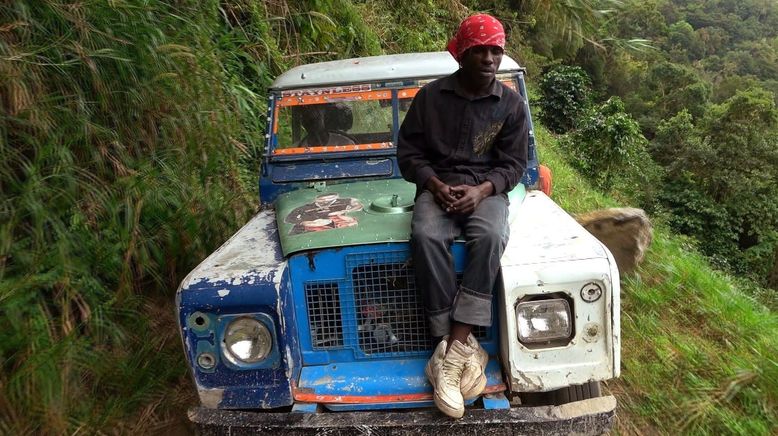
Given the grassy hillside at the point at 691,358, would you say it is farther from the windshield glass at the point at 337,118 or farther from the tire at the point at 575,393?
the windshield glass at the point at 337,118

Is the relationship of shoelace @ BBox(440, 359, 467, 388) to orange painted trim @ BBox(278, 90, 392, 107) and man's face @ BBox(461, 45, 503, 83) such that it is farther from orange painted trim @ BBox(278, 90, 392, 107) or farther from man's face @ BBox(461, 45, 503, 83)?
orange painted trim @ BBox(278, 90, 392, 107)

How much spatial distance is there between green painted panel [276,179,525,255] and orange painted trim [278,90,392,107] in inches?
18.7

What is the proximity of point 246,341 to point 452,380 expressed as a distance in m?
0.75

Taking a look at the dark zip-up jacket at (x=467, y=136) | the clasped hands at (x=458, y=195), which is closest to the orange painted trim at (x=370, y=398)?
the clasped hands at (x=458, y=195)

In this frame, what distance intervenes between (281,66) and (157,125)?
2738 mm

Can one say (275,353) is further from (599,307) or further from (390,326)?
(599,307)

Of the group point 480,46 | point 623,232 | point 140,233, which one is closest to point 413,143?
point 480,46

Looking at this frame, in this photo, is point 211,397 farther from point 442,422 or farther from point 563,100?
point 563,100

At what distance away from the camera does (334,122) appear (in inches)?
126

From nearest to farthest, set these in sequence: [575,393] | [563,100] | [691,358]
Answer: [575,393]
[691,358]
[563,100]

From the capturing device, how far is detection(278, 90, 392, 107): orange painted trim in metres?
3.13

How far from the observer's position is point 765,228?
49.2ft

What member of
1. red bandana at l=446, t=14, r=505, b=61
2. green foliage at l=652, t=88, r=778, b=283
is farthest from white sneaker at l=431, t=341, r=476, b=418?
green foliage at l=652, t=88, r=778, b=283

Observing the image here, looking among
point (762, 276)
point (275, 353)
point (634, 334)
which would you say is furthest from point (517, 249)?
point (762, 276)
